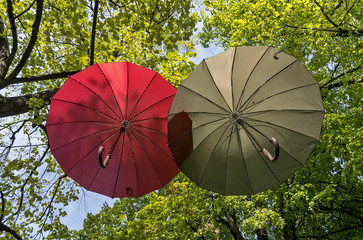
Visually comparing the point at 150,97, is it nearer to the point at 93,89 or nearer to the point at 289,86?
the point at 93,89

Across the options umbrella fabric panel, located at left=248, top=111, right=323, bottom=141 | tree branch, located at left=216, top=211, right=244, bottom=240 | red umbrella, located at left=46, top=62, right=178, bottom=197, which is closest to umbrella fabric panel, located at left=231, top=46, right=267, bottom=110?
umbrella fabric panel, located at left=248, top=111, right=323, bottom=141

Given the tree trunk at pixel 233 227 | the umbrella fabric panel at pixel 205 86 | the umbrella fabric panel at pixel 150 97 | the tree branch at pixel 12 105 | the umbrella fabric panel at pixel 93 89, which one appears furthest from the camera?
the tree trunk at pixel 233 227

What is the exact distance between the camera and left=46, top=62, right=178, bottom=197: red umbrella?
10.1ft

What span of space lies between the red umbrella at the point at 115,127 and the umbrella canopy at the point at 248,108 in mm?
435

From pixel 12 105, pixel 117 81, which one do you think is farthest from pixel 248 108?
pixel 12 105

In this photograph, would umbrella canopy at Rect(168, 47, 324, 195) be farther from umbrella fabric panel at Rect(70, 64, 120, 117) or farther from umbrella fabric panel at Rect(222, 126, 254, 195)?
umbrella fabric panel at Rect(70, 64, 120, 117)

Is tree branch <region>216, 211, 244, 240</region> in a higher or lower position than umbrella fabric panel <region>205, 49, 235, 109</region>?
higher

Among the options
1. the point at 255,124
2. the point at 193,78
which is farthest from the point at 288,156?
the point at 193,78

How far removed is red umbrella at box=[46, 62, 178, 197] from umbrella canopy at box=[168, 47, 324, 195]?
435mm

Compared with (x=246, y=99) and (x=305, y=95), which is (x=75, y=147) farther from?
(x=305, y=95)

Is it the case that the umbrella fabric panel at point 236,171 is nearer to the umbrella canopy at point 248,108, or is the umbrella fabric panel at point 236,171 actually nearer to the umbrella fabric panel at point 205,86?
the umbrella canopy at point 248,108

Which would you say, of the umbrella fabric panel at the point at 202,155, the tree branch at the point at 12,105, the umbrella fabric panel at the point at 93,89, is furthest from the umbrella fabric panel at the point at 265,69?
the tree branch at the point at 12,105

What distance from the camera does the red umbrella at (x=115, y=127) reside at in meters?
3.06

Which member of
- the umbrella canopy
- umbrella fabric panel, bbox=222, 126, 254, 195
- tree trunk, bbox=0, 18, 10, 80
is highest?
tree trunk, bbox=0, 18, 10, 80
